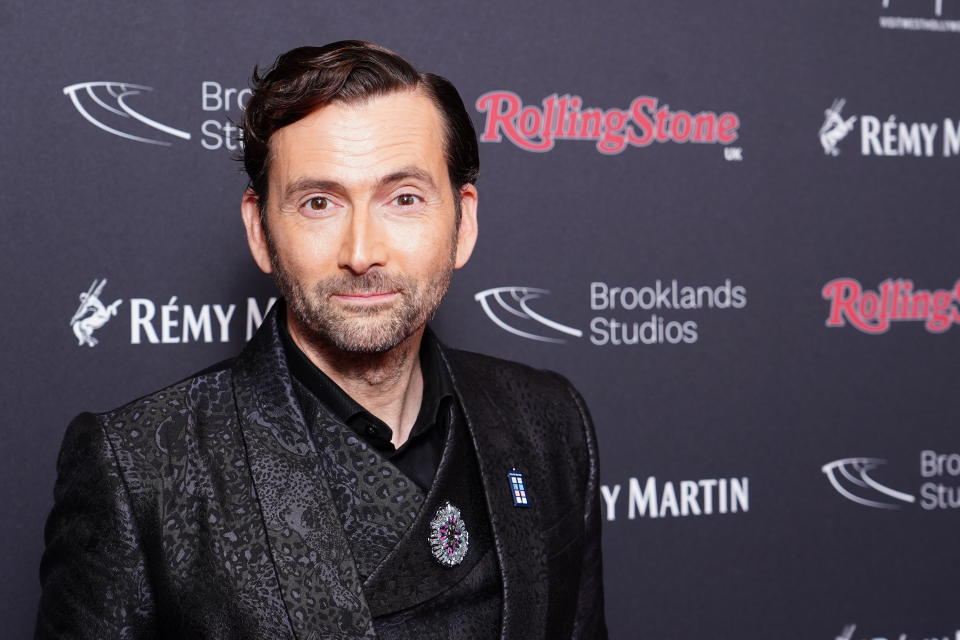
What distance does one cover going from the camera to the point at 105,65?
1762 millimetres

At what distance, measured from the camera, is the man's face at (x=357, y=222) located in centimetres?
123

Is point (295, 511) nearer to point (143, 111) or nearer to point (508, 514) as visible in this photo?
point (508, 514)

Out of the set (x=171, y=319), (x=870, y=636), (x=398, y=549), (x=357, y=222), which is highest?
(x=357, y=222)

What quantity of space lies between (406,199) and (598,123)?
924 mm

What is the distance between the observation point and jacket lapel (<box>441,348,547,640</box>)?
4.09 ft

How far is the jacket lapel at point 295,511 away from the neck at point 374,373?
80mm

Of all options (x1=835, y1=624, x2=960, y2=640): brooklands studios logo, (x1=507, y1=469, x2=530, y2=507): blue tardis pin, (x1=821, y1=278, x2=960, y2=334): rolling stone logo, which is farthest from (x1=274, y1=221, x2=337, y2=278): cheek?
(x1=835, y1=624, x2=960, y2=640): brooklands studios logo

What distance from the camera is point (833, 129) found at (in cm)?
227

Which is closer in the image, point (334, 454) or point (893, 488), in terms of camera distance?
point (334, 454)

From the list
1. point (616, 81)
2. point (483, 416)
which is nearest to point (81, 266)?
point (483, 416)

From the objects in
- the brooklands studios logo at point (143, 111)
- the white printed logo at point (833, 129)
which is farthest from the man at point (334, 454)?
the white printed logo at point (833, 129)

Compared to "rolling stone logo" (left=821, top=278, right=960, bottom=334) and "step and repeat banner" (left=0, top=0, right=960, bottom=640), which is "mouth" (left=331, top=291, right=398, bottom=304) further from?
"rolling stone logo" (left=821, top=278, right=960, bottom=334)

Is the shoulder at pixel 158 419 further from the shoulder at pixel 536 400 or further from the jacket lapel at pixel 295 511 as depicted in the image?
the shoulder at pixel 536 400

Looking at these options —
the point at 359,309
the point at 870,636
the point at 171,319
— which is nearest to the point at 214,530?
the point at 359,309
